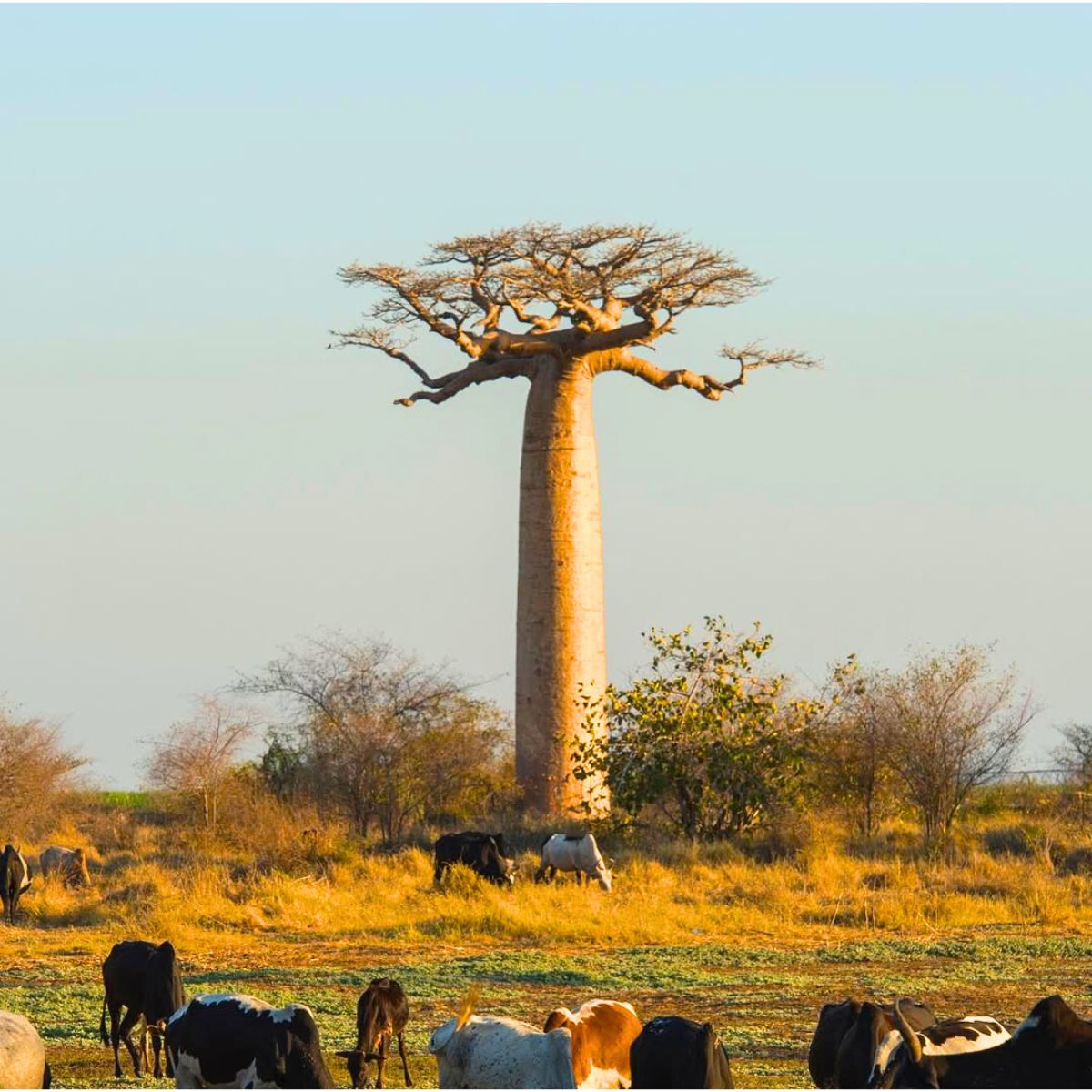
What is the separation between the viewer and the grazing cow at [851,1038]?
27.2 ft

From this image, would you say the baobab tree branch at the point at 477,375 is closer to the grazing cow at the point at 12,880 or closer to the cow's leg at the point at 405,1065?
the grazing cow at the point at 12,880

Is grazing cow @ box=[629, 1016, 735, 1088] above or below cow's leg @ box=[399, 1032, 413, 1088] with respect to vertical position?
above

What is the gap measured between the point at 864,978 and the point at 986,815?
14.4 m

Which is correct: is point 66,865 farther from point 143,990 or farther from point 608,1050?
point 608,1050

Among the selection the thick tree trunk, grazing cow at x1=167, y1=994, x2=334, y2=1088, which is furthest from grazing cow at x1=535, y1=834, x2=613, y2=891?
grazing cow at x1=167, y1=994, x2=334, y2=1088

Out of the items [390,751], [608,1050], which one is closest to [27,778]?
[390,751]

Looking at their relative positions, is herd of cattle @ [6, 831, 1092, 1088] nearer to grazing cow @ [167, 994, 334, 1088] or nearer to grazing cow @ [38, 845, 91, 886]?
grazing cow @ [167, 994, 334, 1088]

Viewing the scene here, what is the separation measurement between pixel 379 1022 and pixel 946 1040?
3282 mm

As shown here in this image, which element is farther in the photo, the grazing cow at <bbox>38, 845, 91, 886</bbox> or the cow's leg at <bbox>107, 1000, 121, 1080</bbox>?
the grazing cow at <bbox>38, 845, 91, 886</bbox>

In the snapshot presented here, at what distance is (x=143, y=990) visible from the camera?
1075 cm

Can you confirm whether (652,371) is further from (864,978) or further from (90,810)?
(864,978)

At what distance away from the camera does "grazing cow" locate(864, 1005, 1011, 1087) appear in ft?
25.9

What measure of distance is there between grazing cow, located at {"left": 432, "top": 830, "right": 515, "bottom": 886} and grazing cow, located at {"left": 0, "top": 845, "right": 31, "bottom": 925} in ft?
14.0

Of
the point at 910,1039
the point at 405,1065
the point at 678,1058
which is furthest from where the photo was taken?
the point at 405,1065
